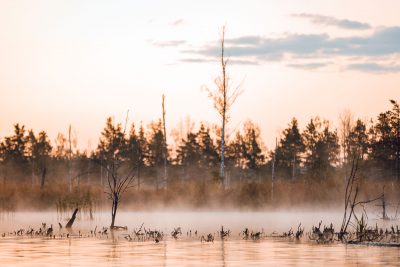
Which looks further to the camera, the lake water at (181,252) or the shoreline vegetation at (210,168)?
the shoreline vegetation at (210,168)

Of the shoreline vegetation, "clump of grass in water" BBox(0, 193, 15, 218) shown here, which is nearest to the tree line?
the shoreline vegetation

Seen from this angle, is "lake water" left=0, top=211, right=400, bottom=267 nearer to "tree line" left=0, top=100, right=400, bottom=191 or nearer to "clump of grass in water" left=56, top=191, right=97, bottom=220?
"clump of grass in water" left=56, top=191, right=97, bottom=220

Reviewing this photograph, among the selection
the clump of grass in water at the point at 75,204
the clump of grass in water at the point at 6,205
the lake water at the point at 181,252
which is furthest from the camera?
the clump of grass in water at the point at 6,205

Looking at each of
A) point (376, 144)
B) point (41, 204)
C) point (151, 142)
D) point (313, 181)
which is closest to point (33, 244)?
point (41, 204)

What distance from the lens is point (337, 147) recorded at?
9850cm

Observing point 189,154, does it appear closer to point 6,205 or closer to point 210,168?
point 210,168

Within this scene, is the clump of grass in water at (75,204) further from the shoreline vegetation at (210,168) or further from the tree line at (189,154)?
the tree line at (189,154)

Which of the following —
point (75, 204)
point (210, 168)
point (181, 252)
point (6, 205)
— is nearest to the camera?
point (181, 252)

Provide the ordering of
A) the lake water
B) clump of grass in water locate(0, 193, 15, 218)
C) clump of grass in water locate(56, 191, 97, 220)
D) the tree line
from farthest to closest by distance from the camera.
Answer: the tree line
clump of grass in water locate(0, 193, 15, 218)
clump of grass in water locate(56, 191, 97, 220)
the lake water

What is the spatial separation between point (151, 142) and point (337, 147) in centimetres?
2642

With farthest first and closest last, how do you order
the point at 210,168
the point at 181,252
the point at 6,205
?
1. the point at 210,168
2. the point at 6,205
3. the point at 181,252

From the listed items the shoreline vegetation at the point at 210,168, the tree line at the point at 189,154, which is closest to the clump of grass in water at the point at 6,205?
the shoreline vegetation at the point at 210,168

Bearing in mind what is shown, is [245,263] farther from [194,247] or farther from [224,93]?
[224,93]

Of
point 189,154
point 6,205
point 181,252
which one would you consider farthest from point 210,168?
point 181,252
